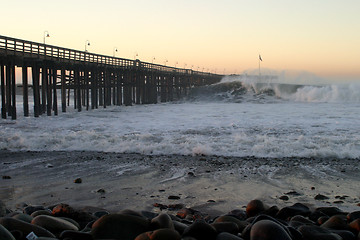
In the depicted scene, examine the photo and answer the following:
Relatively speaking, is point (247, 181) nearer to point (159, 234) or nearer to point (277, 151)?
point (277, 151)

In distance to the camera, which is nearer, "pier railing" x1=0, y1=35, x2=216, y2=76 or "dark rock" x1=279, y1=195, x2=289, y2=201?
"dark rock" x1=279, y1=195, x2=289, y2=201

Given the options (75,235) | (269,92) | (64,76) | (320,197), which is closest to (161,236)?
(75,235)

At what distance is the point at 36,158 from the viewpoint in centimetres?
941

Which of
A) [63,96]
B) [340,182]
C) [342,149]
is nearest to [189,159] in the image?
[340,182]

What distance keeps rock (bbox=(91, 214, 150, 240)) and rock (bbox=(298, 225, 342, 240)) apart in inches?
56.8

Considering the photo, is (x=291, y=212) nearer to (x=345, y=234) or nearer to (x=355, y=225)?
(x=355, y=225)

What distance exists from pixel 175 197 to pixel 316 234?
2647 mm

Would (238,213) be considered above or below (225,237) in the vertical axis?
below

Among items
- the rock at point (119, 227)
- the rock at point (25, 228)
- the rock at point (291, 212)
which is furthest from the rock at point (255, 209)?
the rock at point (25, 228)

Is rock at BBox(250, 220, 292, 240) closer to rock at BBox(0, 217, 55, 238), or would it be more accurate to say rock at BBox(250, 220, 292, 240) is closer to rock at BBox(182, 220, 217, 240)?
rock at BBox(182, 220, 217, 240)

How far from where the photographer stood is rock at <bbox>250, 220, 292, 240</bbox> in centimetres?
313

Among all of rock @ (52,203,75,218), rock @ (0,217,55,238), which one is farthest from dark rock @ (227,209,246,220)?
rock @ (0,217,55,238)

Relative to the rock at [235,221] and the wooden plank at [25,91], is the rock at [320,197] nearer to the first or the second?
the rock at [235,221]

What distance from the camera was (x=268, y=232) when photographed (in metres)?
3.18
